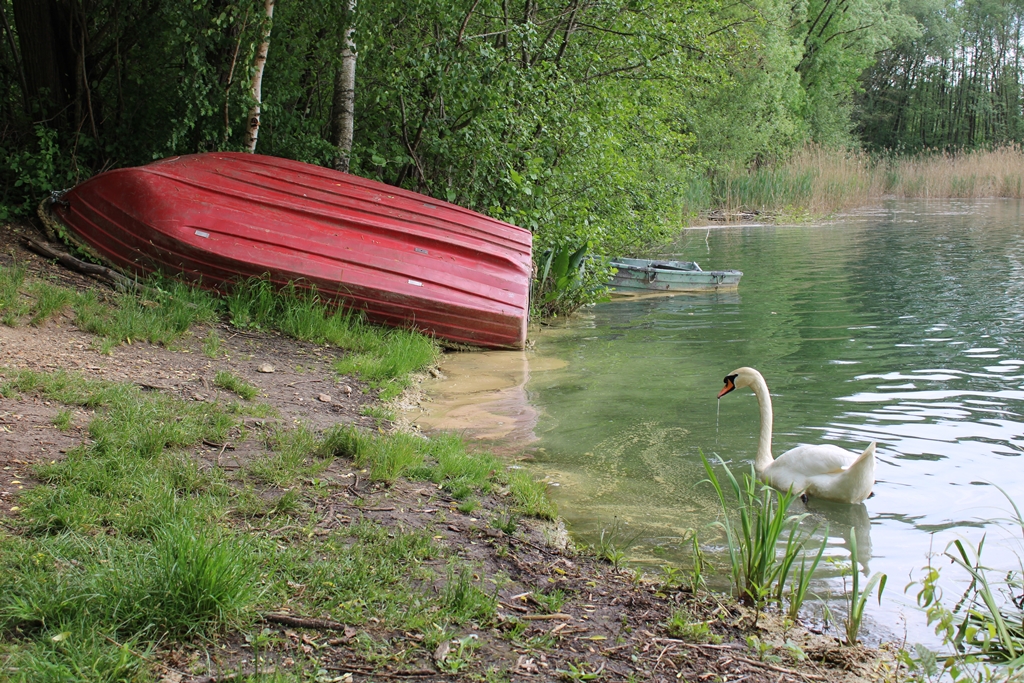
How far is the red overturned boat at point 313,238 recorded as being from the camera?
7.48 meters

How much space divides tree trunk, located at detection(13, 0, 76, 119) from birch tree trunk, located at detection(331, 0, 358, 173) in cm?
258

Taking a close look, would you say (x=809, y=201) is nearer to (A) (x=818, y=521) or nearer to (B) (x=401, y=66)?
(B) (x=401, y=66)

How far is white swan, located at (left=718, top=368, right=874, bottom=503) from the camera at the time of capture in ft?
15.9

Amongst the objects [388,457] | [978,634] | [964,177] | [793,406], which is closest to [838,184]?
[964,177]

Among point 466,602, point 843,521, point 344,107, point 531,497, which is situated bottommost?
point 843,521

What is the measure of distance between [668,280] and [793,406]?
6.92 m

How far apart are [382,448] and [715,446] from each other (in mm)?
2490

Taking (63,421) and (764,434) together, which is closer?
(63,421)

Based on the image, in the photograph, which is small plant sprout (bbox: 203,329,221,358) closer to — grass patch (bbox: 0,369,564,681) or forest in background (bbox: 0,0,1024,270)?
grass patch (bbox: 0,369,564,681)

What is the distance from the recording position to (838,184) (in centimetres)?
2862

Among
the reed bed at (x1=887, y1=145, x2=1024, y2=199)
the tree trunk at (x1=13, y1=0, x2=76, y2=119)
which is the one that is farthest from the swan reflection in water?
the reed bed at (x1=887, y1=145, x2=1024, y2=199)

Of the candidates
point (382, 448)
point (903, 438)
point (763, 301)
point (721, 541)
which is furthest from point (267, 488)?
point (763, 301)

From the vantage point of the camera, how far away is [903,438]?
19.9ft

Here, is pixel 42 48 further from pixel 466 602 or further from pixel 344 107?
pixel 466 602
